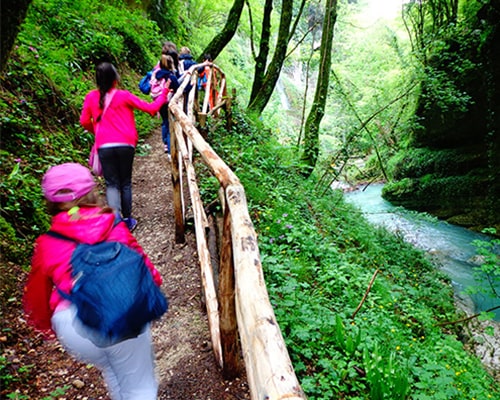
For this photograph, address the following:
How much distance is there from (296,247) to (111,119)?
2.80m

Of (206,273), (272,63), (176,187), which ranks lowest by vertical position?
(206,273)

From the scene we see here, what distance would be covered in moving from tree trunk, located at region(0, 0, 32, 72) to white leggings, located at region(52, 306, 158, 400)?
134 cm

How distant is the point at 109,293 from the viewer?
1442mm

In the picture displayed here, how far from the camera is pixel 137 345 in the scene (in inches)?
67.2

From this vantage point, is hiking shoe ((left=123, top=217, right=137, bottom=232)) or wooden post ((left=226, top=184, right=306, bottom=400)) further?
hiking shoe ((left=123, top=217, right=137, bottom=232))

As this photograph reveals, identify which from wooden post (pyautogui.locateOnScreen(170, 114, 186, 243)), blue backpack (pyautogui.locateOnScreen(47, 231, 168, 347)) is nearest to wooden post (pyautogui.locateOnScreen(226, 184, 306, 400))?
blue backpack (pyautogui.locateOnScreen(47, 231, 168, 347))

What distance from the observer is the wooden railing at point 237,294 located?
1.13 metres

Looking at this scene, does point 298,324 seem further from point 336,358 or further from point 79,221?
point 79,221

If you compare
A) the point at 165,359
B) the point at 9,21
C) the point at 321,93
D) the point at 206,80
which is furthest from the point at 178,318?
the point at 321,93

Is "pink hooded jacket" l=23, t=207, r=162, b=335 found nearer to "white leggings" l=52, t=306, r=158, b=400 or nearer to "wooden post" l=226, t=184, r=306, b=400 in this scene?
"white leggings" l=52, t=306, r=158, b=400

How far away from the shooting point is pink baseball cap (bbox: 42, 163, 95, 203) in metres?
1.61

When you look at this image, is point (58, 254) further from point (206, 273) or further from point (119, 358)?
point (206, 273)

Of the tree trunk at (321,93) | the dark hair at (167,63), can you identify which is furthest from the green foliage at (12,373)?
the tree trunk at (321,93)

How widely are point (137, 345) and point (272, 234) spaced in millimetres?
3226
